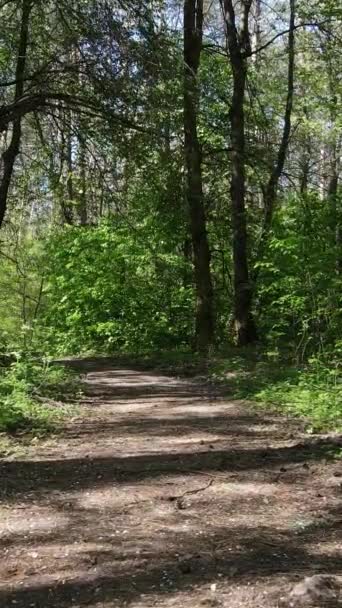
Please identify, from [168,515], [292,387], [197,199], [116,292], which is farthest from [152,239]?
[168,515]

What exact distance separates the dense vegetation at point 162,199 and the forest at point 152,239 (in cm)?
4

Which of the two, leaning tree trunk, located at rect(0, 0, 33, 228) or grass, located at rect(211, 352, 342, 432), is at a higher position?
leaning tree trunk, located at rect(0, 0, 33, 228)

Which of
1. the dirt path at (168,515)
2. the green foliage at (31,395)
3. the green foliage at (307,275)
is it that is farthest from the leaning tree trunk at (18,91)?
the dirt path at (168,515)

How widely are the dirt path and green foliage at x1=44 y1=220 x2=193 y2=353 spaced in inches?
409

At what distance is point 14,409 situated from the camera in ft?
22.0

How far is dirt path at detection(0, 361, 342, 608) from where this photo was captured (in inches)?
122

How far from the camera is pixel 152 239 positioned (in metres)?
17.3

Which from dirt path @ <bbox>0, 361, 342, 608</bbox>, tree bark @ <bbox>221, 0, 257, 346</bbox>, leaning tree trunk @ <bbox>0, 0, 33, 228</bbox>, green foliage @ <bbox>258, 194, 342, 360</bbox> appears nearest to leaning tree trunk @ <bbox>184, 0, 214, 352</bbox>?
tree bark @ <bbox>221, 0, 257, 346</bbox>

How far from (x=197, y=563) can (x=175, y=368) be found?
9.21 meters

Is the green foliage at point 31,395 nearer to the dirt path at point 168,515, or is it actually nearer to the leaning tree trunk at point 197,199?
the dirt path at point 168,515

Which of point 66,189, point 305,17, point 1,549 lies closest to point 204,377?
point 66,189

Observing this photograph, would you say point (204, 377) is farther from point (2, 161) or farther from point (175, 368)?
point (2, 161)

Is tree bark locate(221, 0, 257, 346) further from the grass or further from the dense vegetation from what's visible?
the grass

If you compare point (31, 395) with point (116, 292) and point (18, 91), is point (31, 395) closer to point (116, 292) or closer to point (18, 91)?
point (18, 91)
